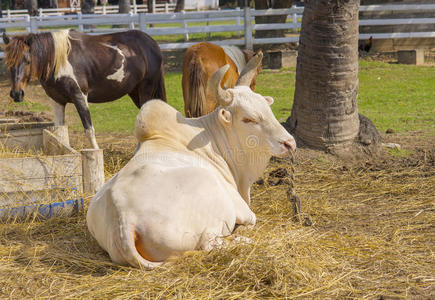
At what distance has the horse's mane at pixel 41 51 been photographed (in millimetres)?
7105

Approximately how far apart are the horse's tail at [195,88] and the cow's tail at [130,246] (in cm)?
384

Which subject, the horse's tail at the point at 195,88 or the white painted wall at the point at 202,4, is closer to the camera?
the horse's tail at the point at 195,88

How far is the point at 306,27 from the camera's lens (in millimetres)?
7750

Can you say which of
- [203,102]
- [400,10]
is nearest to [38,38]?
[203,102]

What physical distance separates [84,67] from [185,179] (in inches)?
166

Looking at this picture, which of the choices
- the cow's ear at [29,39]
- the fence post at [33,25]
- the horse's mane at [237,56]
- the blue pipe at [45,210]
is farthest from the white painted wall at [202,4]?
the blue pipe at [45,210]

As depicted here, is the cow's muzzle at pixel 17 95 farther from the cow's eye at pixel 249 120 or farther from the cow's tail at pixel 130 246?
the cow's tail at pixel 130 246

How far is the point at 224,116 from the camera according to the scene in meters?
4.61

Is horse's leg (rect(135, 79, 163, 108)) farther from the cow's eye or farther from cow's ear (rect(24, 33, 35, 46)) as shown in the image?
the cow's eye

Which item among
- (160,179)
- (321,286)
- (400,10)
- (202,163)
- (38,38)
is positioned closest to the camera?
(321,286)

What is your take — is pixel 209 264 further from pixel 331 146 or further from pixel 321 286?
pixel 331 146

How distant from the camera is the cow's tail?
3.75m

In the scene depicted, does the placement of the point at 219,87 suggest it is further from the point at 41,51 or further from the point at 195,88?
the point at 41,51

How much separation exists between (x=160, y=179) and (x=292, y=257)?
1.03 metres
